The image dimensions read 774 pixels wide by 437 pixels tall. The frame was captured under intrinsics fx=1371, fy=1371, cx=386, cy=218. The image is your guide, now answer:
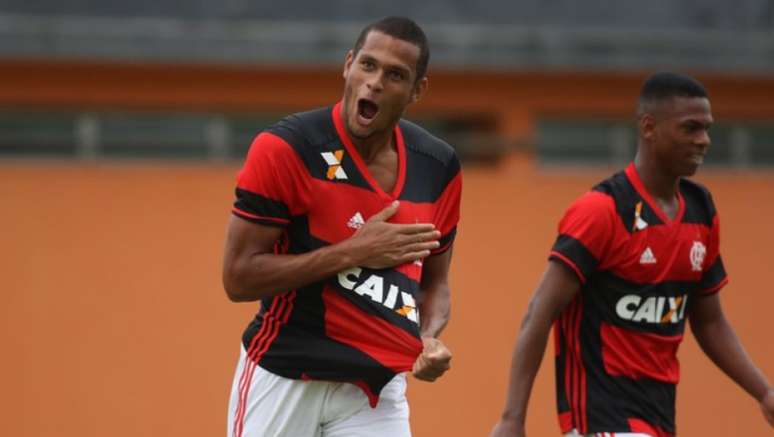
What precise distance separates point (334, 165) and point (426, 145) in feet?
1.48

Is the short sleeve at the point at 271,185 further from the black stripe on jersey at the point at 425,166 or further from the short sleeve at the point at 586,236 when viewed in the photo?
the short sleeve at the point at 586,236

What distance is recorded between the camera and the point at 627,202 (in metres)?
5.73

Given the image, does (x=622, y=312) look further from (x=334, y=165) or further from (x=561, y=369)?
(x=334, y=165)

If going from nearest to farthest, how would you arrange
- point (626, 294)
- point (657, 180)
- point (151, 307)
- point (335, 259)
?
point (335, 259), point (626, 294), point (657, 180), point (151, 307)

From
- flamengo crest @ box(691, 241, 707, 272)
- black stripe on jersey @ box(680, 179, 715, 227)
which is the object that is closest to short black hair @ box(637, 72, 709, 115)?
black stripe on jersey @ box(680, 179, 715, 227)

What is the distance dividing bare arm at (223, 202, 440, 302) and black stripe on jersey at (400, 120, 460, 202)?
243 mm

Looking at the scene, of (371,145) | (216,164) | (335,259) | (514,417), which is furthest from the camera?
(216,164)

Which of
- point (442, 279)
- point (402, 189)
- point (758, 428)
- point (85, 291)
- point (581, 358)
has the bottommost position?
point (758, 428)

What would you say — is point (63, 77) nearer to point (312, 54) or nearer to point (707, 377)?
point (312, 54)

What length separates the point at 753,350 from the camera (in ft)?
33.9

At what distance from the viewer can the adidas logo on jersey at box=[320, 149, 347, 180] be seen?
4715mm

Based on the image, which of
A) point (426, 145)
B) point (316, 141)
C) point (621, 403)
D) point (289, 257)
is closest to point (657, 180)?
point (621, 403)

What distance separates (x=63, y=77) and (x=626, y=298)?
5.07 m

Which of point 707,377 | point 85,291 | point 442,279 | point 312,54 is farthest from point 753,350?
point 442,279
